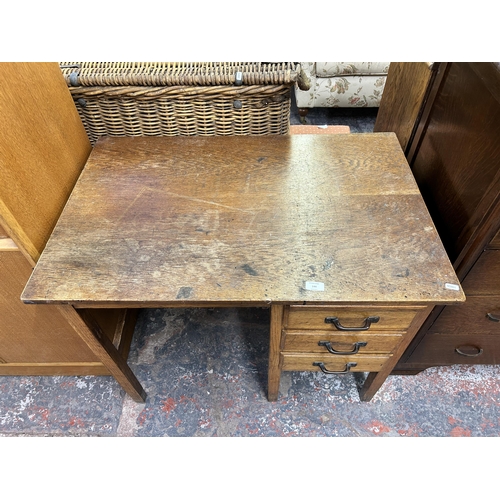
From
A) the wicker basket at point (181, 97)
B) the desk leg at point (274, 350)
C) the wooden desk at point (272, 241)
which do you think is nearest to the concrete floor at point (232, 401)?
the desk leg at point (274, 350)

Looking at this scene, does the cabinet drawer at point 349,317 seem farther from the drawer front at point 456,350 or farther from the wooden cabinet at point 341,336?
the drawer front at point 456,350

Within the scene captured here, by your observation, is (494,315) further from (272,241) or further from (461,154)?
(272,241)

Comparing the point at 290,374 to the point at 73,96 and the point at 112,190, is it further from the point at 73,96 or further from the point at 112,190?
the point at 73,96

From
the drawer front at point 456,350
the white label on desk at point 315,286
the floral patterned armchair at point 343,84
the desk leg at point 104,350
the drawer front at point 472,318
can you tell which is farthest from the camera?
the floral patterned armchair at point 343,84

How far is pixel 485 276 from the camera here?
93 cm

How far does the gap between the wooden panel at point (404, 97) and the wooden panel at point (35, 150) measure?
1.03 meters

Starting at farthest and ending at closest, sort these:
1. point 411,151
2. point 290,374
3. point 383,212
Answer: point 290,374
point 411,151
point 383,212

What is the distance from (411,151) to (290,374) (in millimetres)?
908

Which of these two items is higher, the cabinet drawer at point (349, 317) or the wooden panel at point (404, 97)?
the wooden panel at point (404, 97)

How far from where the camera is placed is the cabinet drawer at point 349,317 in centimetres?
84

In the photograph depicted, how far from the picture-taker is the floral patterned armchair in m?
2.05

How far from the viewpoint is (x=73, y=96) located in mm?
1115

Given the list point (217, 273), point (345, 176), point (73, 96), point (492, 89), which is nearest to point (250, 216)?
point (217, 273)

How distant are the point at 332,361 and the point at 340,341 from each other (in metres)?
0.12
